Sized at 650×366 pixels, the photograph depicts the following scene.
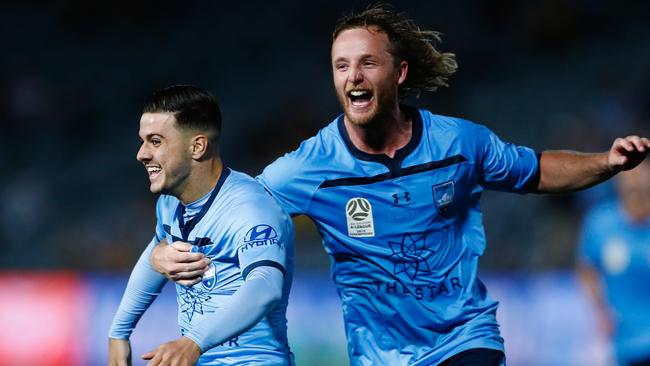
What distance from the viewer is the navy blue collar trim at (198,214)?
189 inches

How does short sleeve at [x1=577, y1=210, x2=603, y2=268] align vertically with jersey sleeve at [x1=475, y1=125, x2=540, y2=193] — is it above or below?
above

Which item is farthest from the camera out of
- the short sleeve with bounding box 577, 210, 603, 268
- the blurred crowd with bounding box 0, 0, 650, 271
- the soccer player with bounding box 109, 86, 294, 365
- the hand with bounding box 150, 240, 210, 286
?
the blurred crowd with bounding box 0, 0, 650, 271

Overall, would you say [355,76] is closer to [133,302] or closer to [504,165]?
[504,165]

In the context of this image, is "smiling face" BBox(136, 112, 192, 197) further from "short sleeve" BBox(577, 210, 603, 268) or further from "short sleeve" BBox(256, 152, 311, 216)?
"short sleeve" BBox(577, 210, 603, 268)

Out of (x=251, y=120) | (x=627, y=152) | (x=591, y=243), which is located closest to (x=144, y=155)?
(x=627, y=152)

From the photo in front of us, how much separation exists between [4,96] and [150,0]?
2.97m

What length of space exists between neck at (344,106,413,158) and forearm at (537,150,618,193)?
2.27 ft

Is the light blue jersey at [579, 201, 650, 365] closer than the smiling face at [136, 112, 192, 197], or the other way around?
the smiling face at [136, 112, 192, 197]

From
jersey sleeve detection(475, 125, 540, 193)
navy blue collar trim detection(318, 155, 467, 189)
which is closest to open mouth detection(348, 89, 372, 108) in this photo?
navy blue collar trim detection(318, 155, 467, 189)

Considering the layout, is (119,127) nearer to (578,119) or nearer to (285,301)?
(578,119)

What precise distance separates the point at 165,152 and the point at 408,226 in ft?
4.01

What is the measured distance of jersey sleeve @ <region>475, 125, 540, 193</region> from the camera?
532 cm

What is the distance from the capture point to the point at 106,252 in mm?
12914

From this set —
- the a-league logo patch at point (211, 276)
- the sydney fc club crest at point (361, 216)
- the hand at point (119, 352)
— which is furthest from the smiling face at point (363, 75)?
the hand at point (119, 352)
